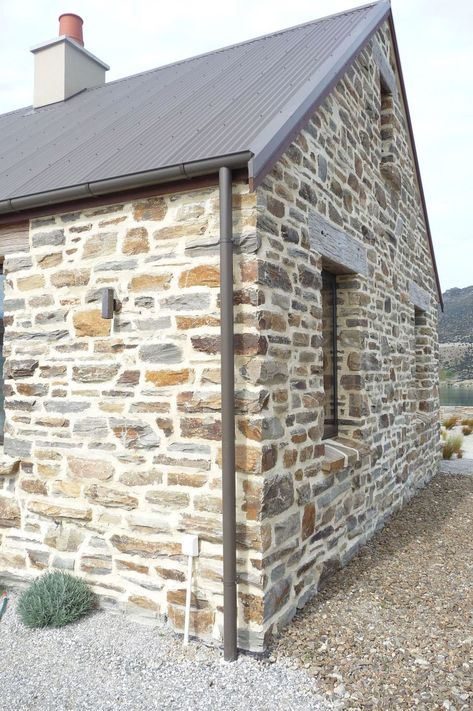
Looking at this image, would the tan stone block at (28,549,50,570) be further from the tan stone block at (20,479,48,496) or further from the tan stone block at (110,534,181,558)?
the tan stone block at (110,534,181,558)

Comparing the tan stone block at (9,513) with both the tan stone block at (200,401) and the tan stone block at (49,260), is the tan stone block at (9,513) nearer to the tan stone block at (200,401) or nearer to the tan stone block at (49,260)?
the tan stone block at (200,401)

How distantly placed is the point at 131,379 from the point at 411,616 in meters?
2.69

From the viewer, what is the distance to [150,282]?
148 inches

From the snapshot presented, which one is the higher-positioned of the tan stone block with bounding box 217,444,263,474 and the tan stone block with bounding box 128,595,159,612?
the tan stone block with bounding box 217,444,263,474

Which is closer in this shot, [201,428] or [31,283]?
[201,428]

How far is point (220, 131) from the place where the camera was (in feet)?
12.8

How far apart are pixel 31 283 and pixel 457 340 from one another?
198 feet

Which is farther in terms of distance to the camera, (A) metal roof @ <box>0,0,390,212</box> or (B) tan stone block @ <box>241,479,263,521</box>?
(A) metal roof @ <box>0,0,390,212</box>

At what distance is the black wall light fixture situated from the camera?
3789 millimetres

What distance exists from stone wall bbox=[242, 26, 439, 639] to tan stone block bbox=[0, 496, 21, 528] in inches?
84.5

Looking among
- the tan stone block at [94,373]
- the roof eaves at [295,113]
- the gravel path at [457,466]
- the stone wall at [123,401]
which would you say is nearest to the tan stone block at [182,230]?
the stone wall at [123,401]

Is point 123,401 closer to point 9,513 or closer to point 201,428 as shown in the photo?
point 201,428

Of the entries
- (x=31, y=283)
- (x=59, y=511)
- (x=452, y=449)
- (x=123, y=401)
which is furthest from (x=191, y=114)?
(x=452, y=449)

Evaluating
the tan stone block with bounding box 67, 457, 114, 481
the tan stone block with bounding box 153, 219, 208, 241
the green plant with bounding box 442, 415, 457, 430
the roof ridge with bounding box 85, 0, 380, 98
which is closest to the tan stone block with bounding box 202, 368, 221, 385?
the tan stone block with bounding box 153, 219, 208, 241
